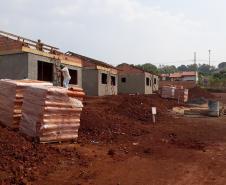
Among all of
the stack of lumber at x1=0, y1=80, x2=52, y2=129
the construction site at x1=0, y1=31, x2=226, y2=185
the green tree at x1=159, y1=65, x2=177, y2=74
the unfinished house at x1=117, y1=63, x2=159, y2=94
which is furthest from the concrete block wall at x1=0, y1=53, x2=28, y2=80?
the green tree at x1=159, y1=65, x2=177, y2=74

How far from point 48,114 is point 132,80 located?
35.5 m

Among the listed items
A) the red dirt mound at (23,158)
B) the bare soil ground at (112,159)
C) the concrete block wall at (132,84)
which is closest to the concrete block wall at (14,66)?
the bare soil ground at (112,159)

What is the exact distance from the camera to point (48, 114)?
910 cm

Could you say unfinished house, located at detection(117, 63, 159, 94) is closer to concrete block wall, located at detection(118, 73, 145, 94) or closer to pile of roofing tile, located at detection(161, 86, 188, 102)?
concrete block wall, located at detection(118, 73, 145, 94)

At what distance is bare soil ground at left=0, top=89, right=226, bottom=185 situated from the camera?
23.7ft

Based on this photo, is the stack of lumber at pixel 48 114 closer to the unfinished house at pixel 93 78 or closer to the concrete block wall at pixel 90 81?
the unfinished house at pixel 93 78

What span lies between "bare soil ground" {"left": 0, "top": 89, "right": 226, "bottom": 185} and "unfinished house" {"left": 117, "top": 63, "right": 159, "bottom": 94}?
30.8 metres

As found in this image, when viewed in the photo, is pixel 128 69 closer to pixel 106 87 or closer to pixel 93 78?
pixel 106 87

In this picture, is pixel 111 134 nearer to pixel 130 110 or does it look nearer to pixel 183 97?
pixel 130 110

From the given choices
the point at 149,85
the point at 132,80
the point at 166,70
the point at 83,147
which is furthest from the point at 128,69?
the point at 166,70

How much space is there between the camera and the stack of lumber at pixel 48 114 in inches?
355

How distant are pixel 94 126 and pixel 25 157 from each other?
16.7 ft

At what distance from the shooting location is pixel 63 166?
26.1 feet

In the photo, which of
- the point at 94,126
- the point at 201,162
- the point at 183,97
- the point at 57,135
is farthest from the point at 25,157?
the point at 183,97
